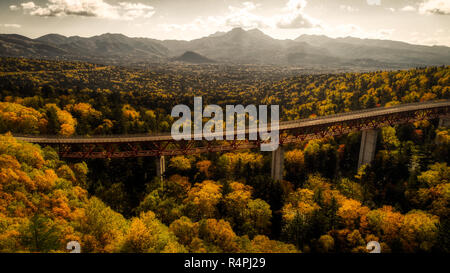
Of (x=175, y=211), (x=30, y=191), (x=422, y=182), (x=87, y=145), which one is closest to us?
(x=30, y=191)

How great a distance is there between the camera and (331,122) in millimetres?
57281

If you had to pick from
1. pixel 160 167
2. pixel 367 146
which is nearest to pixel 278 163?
pixel 160 167

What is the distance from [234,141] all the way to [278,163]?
428 inches

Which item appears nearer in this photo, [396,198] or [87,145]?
[396,198]

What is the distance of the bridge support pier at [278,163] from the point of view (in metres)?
53.4

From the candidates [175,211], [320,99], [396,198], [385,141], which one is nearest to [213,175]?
[175,211]

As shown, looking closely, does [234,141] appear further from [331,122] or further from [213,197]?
[331,122]

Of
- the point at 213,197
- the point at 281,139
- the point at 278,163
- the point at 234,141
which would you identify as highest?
the point at 281,139

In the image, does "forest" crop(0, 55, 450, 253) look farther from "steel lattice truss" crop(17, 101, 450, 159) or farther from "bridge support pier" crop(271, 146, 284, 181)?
"bridge support pier" crop(271, 146, 284, 181)

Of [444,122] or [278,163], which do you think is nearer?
[278,163]

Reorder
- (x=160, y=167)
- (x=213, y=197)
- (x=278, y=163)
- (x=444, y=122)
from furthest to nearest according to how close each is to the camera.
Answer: (x=444, y=122)
(x=278, y=163)
(x=160, y=167)
(x=213, y=197)
